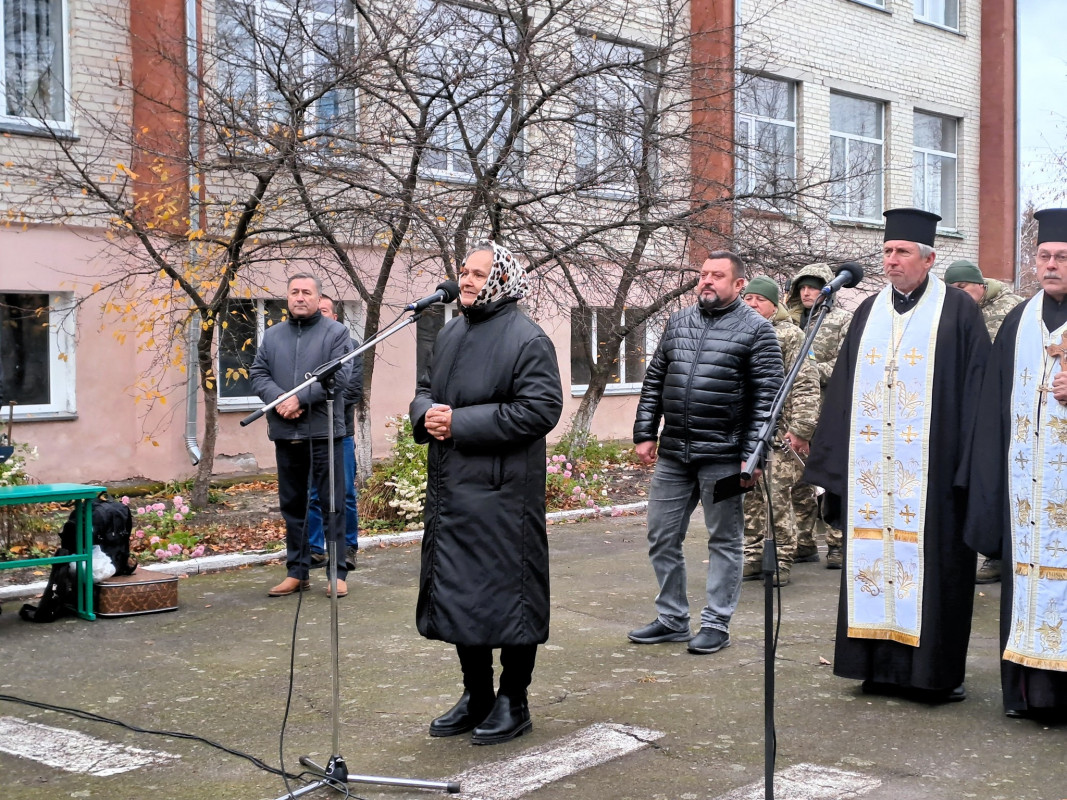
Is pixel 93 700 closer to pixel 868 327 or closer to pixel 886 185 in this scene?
pixel 868 327

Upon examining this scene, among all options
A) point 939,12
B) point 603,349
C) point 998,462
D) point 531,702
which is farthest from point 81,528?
point 939,12

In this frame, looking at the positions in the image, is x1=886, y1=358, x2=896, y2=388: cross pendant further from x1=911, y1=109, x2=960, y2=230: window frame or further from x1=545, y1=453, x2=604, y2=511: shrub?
x1=911, y1=109, x2=960, y2=230: window frame

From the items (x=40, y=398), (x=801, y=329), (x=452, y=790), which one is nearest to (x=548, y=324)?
(x=40, y=398)

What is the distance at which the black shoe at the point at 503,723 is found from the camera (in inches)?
199

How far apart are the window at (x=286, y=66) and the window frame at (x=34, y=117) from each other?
6.03ft

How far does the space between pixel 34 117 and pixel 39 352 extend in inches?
94.8

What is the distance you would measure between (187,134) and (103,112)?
112 inches

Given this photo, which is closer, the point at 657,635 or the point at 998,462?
the point at 998,462

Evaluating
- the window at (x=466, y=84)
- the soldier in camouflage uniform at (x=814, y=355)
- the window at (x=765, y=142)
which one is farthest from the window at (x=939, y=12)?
the soldier in camouflage uniform at (x=814, y=355)

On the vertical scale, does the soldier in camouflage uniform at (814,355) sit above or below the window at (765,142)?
below

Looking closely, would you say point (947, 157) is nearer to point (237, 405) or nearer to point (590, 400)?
point (590, 400)

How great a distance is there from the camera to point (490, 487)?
16.4 ft

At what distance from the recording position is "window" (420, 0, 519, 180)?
11.1 metres

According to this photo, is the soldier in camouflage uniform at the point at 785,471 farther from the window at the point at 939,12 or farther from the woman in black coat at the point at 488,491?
the window at the point at 939,12
